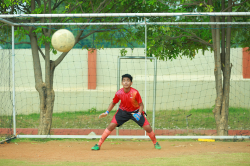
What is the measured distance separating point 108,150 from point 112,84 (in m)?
9.95

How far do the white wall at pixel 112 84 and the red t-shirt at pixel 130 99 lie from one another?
7.83m

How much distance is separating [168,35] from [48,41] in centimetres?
348

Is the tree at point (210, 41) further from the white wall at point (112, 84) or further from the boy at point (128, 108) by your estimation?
the white wall at point (112, 84)

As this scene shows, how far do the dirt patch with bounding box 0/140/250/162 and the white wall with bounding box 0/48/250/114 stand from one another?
713cm

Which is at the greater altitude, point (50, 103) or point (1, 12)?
point (1, 12)

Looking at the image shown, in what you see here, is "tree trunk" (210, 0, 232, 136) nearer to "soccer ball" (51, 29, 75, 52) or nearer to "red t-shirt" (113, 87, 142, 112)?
"red t-shirt" (113, 87, 142, 112)

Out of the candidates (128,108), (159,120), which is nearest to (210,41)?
(128,108)

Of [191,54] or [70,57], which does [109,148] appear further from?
[70,57]

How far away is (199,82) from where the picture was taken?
49.7 ft

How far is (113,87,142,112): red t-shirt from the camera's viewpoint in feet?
20.2

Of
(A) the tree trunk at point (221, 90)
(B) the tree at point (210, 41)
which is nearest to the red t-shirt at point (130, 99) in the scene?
(B) the tree at point (210, 41)

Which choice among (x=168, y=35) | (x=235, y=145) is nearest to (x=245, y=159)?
(x=235, y=145)

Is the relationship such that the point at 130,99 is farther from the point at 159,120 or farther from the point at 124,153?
the point at 159,120

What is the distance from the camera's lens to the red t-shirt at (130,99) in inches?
242
